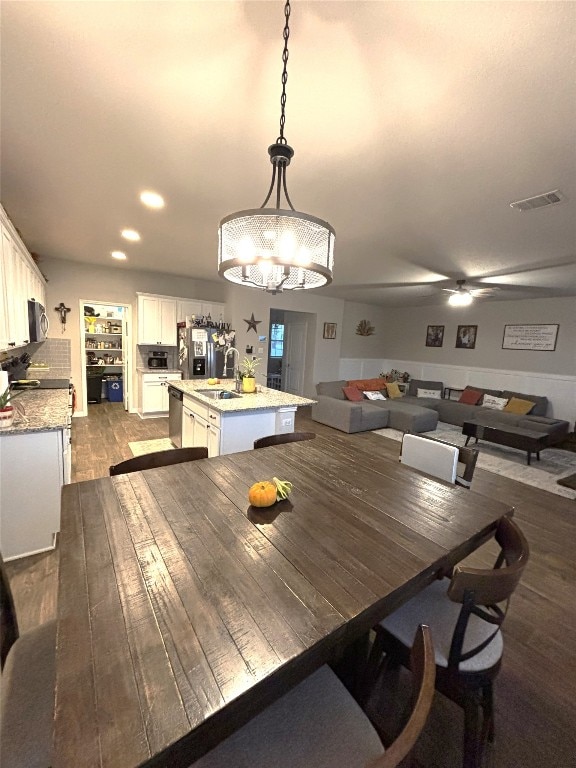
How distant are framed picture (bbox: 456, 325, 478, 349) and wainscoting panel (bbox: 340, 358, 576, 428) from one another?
1.69ft

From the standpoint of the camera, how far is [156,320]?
5801 millimetres

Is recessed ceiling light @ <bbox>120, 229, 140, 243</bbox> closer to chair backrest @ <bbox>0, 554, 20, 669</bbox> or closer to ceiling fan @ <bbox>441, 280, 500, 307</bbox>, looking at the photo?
chair backrest @ <bbox>0, 554, 20, 669</bbox>

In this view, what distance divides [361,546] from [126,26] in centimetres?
213

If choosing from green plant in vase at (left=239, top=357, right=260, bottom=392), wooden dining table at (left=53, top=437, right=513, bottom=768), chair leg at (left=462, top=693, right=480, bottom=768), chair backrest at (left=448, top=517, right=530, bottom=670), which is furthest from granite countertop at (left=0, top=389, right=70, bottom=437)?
chair leg at (left=462, top=693, right=480, bottom=768)

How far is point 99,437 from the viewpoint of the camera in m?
4.66

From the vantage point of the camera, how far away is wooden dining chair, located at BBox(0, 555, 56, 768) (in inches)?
31.9

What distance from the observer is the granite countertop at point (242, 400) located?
2.97 m

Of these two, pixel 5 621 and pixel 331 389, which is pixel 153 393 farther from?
pixel 5 621

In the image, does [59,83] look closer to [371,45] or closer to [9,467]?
[371,45]

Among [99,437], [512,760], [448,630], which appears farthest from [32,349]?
[512,760]

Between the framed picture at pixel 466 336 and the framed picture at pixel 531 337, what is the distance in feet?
2.04

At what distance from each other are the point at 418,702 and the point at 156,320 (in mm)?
6076

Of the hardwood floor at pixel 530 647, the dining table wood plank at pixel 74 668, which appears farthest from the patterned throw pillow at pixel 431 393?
the dining table wood plank at pixel 74 668

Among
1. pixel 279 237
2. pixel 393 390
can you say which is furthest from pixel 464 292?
pixel 279 237
